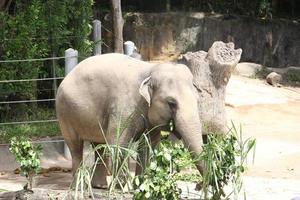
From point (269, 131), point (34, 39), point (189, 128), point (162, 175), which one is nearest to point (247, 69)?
point (269, 131)

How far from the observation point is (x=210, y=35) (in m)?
17.9

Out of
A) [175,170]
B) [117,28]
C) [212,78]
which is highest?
[175,170]

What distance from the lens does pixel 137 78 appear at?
5938 mm

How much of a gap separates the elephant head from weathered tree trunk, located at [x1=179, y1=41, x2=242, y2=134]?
2114mm

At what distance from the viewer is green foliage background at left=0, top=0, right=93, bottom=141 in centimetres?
975

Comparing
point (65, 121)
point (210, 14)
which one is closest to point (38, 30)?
point (65, 121)

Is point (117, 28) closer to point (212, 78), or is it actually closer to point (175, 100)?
point (212, 78)

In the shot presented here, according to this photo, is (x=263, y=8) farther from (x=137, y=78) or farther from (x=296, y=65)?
(x=137, y=78)

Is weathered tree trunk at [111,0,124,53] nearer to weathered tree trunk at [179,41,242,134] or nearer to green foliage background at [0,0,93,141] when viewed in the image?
green foliage background at [0,0,93,141]

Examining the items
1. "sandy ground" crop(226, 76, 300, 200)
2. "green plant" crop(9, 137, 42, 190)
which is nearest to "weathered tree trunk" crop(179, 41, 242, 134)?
"sandy ground" crop(226, 76, 300, 200)

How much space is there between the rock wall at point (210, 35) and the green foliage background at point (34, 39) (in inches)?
286

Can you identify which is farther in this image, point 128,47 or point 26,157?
point 128,47

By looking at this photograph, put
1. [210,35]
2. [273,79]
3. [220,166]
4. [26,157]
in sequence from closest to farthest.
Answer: [220,166], [26,157], [273,79], [210,35]

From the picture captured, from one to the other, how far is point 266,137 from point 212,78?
3.26 metres
